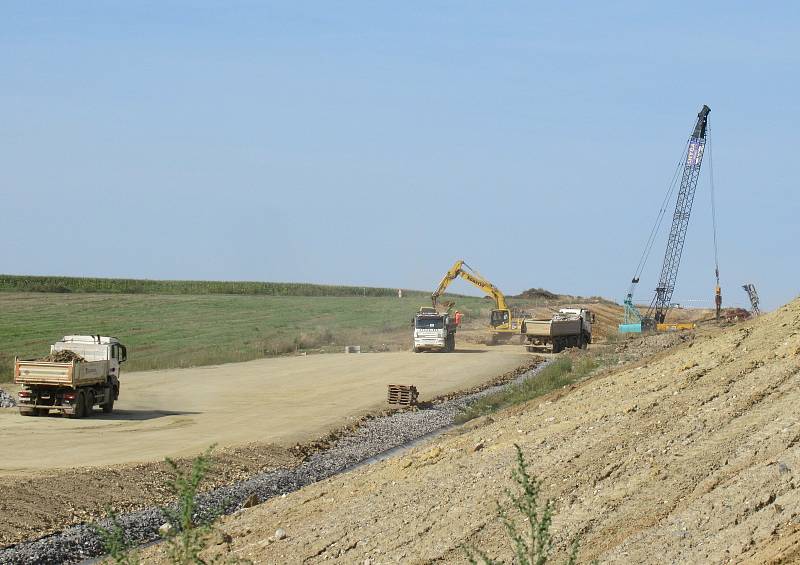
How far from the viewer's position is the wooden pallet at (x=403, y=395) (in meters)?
42.6

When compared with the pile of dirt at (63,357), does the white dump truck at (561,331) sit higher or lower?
higher

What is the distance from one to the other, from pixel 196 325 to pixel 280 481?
6231cm

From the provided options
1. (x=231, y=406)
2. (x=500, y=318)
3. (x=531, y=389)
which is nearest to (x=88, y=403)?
(x=231, y=406)

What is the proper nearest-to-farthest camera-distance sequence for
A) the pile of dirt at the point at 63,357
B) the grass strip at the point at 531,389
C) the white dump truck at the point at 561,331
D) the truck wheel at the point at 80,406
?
1. the truck wheel at the point at 80,406
2. the pile of dirt at the point at 63,357
3. the grass strip at the point at 531,389
4. the white dump truck at the point at 561,331

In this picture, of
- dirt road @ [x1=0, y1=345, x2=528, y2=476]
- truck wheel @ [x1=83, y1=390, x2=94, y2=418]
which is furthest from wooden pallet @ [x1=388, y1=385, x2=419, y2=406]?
truck wheel @ [x1=83, y1=390, x2=94, y2=418]

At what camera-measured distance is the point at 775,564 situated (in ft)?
39.5

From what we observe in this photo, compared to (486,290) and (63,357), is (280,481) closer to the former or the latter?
(63,357)

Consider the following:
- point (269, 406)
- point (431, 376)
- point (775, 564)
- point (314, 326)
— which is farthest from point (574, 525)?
point (314, 326)

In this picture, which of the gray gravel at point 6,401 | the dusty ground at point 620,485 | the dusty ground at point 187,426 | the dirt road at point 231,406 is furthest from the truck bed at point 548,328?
the dusty ground at point 620,485

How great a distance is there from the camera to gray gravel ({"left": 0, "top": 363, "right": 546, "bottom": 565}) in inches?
777

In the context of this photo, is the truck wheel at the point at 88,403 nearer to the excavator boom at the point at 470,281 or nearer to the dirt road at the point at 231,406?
the dirt road at the point at 231,406

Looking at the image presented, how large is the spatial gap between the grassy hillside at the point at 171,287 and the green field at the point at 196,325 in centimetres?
635

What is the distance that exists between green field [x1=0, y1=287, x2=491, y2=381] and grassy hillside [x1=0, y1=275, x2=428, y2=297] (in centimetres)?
635

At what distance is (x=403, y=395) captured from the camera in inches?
1686
